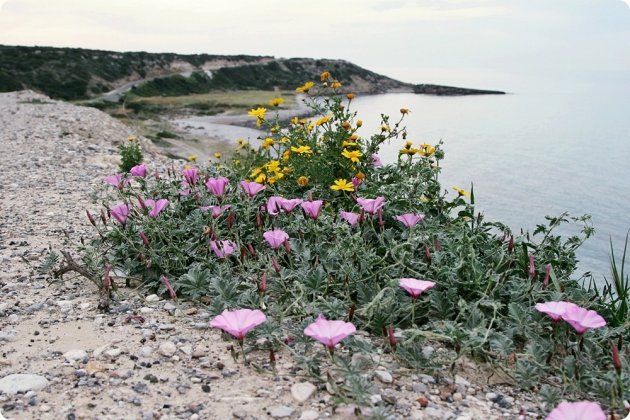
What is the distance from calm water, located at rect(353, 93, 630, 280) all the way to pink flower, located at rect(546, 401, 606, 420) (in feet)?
10.00

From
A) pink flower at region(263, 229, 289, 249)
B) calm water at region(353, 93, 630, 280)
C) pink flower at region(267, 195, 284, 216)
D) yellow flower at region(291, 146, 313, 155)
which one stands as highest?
yellow flower at region(291, 146, 313, 155)

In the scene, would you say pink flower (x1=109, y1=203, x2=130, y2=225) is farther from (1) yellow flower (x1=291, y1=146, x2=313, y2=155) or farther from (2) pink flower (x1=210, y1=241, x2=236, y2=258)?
(1) yellow flower (x1=291, y1=146, x2=313, y2=155)

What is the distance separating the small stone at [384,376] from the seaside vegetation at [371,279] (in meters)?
0.05

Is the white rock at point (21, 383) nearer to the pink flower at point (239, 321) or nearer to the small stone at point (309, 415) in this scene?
the pink flower at point (239, 321)

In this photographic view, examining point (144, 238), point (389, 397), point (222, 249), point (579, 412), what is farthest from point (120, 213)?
point (579, 412)

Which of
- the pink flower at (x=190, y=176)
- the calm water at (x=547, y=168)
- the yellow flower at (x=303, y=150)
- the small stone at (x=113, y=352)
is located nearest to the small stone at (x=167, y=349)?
the small stone at (x=113, y=352)

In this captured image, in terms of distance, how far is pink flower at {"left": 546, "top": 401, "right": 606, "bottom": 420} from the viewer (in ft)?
6.38

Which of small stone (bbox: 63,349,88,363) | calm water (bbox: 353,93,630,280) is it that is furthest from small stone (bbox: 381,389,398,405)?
calm water (bbox: 353,93,630,280)

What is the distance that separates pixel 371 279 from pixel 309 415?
3.54 ft

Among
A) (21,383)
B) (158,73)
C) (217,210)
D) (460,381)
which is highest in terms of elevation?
(217,210)

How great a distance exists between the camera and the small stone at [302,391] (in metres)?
2.34

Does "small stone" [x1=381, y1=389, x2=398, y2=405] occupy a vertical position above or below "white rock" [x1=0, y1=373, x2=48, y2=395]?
above

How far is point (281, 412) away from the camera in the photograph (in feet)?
7.39

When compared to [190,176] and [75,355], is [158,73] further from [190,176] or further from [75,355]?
[75,355]
